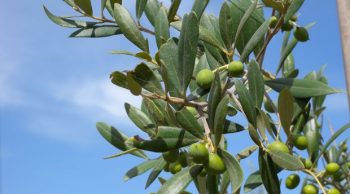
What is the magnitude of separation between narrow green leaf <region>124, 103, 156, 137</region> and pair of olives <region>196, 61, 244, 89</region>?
0.29m

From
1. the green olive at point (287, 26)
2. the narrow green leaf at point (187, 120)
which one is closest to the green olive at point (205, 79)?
the narrow green leaf at point (187, 120)

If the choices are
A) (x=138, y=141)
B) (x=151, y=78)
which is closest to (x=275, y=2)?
(x=151, y=78)

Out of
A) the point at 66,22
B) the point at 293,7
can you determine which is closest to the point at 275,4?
the point at 293,7

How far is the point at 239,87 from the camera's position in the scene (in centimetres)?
126

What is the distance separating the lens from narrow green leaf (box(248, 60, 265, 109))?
1260mm

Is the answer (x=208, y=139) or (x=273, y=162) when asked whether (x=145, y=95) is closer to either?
(x=208, y=139)

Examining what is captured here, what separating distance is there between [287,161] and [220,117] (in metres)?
0.20

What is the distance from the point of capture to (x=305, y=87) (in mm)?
1375

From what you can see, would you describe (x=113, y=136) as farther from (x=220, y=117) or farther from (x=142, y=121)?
(x=220, y=117)

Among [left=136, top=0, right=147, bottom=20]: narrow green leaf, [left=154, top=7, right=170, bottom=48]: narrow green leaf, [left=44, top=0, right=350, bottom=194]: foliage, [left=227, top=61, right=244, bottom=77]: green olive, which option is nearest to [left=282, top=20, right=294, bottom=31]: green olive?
[left=44, top=0, right=350, bottom=194]: foliage

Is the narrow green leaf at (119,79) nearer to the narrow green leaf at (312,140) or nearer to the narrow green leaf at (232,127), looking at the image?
the narrow green leaf at (232,127)

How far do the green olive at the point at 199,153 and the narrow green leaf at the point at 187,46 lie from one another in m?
0.21

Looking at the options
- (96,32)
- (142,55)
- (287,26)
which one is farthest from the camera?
(96,32)

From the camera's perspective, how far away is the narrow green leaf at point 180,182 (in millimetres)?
1261
